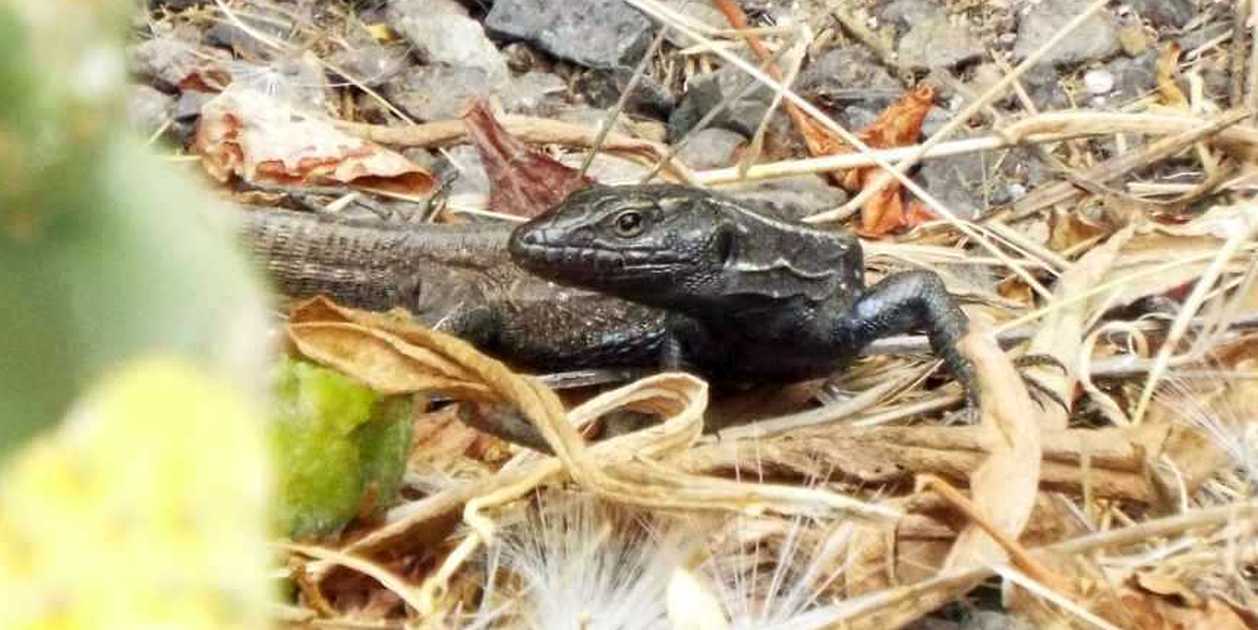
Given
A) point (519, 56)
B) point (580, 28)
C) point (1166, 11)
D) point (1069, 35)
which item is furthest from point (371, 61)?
point (1166, 11)

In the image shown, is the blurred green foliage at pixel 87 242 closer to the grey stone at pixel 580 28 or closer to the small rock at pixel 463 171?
the small rock at pixel 463 171

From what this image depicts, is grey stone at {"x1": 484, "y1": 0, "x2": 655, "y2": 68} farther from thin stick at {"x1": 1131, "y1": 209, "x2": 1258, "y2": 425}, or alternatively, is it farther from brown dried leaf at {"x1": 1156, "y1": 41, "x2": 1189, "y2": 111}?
thin stick at {"x1": 1131, "y1": 209, "x2": 1258, "y2": 425}

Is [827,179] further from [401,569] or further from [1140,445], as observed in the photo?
[401,569]

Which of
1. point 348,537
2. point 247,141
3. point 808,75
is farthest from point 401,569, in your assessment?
point 808,75

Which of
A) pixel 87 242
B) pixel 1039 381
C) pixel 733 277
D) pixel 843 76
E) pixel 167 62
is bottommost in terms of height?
pixel 167 62

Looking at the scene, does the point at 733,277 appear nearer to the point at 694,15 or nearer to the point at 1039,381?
the point at 1039,381

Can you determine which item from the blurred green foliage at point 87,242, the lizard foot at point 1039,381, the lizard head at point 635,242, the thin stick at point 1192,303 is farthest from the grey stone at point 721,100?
the blurred green foliage at point 87,242
